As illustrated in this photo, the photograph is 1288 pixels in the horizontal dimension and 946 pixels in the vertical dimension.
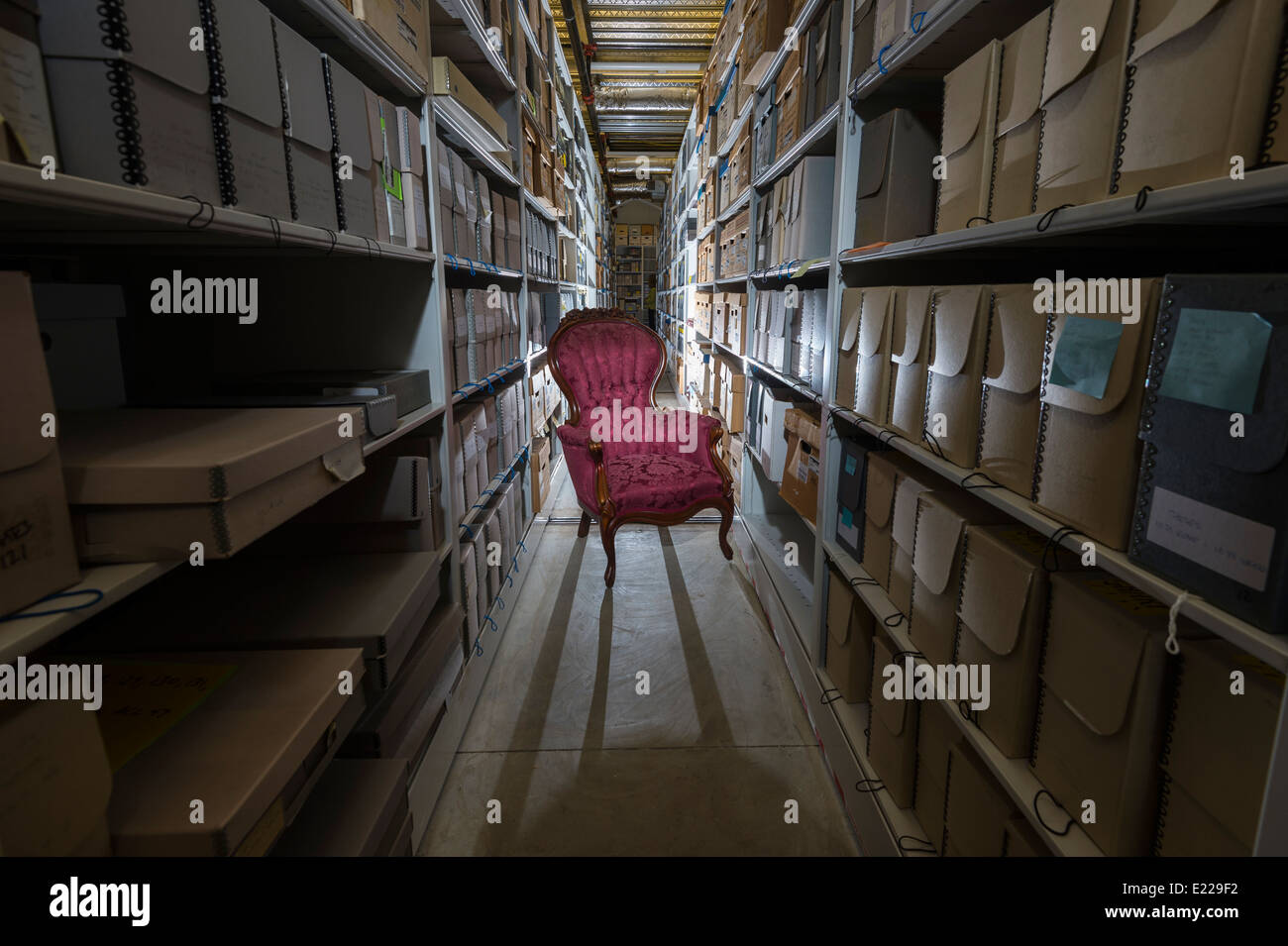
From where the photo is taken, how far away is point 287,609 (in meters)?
1.30

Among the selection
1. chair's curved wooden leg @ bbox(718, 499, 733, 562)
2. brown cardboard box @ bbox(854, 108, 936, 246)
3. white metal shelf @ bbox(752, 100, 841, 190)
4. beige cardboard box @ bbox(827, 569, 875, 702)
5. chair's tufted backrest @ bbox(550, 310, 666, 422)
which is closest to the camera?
brown cardboard box @ bbox(854, 108, 936, 246)

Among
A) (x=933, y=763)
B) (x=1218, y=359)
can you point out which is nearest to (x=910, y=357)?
(x=1218, y=359)

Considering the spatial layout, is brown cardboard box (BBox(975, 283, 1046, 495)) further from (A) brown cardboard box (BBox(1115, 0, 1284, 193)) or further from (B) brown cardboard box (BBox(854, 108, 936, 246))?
(B) brown cardboard box (BBox(854, 108, 936, 246))

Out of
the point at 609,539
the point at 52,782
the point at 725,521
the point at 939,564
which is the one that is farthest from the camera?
the point at 725,521

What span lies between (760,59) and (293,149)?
2153 millimetres

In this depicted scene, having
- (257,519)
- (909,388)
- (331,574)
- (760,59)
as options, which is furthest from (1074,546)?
(760,59)

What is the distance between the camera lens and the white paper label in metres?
0.61

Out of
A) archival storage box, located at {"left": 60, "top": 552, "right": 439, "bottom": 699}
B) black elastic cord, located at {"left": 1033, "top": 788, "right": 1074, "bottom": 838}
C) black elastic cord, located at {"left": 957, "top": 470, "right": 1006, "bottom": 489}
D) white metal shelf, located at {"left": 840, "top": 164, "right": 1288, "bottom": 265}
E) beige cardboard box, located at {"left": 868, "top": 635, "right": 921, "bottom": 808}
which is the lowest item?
beige cardboard box, located at {"left": 868, "top": 635, "right": 921, "bottom": 808}

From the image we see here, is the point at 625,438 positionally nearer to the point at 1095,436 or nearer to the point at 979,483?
the point at 979,483

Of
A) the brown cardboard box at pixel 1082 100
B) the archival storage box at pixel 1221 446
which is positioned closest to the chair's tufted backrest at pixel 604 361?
the brown cardboard box at pixel 1082 100

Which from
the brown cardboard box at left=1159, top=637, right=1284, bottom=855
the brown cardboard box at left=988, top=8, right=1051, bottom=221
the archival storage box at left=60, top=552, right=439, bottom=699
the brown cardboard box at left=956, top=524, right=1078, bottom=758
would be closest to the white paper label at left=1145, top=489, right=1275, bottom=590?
the brown cardboard box at left=1159, top=637, right=1284, bottom=855

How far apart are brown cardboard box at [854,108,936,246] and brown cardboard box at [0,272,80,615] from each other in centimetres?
157

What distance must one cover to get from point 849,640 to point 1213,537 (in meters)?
1.12
